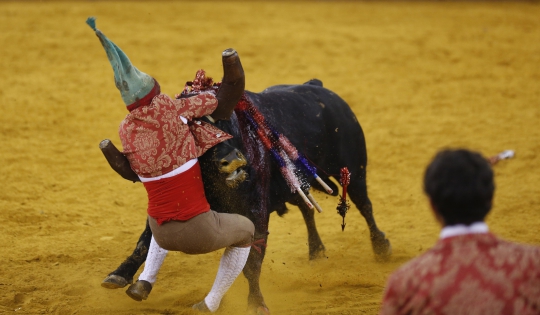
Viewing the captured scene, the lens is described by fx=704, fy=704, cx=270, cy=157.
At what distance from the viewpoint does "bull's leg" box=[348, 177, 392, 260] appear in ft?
19.8

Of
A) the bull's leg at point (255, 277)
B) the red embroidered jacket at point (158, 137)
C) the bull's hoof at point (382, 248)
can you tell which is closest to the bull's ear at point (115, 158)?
the red embroidered jacket at point (158, 137)

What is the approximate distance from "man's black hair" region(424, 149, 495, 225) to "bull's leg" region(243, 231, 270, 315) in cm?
239

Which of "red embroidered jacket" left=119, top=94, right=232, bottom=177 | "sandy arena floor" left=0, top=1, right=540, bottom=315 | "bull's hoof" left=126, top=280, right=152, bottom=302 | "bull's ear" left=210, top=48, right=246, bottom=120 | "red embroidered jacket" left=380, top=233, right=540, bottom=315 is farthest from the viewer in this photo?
"sandy arena floor" left=0, top=1, right=540, bottom=315

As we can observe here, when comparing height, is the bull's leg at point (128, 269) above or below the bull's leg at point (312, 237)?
above

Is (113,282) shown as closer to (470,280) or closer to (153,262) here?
(153,262)

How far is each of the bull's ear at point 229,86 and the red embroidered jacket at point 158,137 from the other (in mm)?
303

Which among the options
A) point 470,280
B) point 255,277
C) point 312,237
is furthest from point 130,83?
point 312,237

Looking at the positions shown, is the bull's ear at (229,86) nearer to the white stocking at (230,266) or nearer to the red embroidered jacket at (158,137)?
the red embroidered jacket at (158,137)

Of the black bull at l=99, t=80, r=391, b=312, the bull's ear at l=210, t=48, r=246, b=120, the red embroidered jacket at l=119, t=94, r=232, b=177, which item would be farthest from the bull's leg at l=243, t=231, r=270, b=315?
the red embroidered jacket at l=119, t=94, r=232, b=177

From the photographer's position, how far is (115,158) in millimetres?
3965

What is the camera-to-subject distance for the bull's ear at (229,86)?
13.7 ft

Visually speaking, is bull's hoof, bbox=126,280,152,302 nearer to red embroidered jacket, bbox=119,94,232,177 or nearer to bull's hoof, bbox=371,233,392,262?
red embroidered jacket, bbox=119,94,232,177

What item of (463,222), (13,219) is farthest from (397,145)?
(463,222)

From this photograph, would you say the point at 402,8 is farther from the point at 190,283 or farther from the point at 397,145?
the point at 190,283
